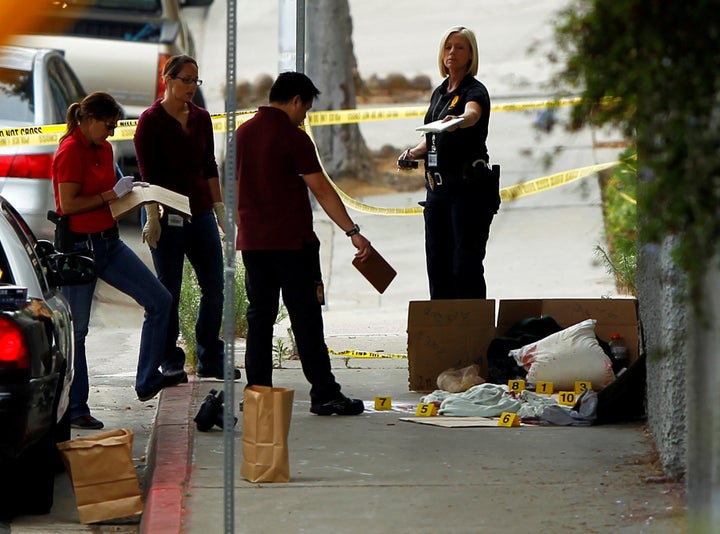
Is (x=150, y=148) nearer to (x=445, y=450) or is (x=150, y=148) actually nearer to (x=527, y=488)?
(x=445, y=450)

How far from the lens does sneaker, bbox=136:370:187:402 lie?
302 inches

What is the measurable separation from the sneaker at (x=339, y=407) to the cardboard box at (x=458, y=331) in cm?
68

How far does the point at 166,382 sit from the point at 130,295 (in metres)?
0.65

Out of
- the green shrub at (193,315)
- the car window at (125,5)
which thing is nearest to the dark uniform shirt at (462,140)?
the green shrub at (193,315)

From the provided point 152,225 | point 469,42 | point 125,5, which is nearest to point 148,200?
point 152,225

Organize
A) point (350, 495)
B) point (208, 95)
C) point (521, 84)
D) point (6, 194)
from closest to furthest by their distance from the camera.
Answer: point (521, 84) < point (350, 495) < point (6, 194) < point (208, 95)

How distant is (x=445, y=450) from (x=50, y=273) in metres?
1.98

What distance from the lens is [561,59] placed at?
3.36 metres

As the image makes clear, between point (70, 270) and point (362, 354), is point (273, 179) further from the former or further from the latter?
point (362, 354)

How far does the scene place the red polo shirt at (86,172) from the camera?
7.11m

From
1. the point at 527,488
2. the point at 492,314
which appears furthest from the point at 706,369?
the point at 492,314

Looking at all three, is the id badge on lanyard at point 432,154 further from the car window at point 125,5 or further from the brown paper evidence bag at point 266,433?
the car window at point 125,5

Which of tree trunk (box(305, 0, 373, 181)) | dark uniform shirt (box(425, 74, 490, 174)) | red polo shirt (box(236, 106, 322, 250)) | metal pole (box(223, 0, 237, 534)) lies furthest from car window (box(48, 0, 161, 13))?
metal pole (box(223, 0, 237, 534))

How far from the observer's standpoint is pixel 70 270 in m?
6.39
